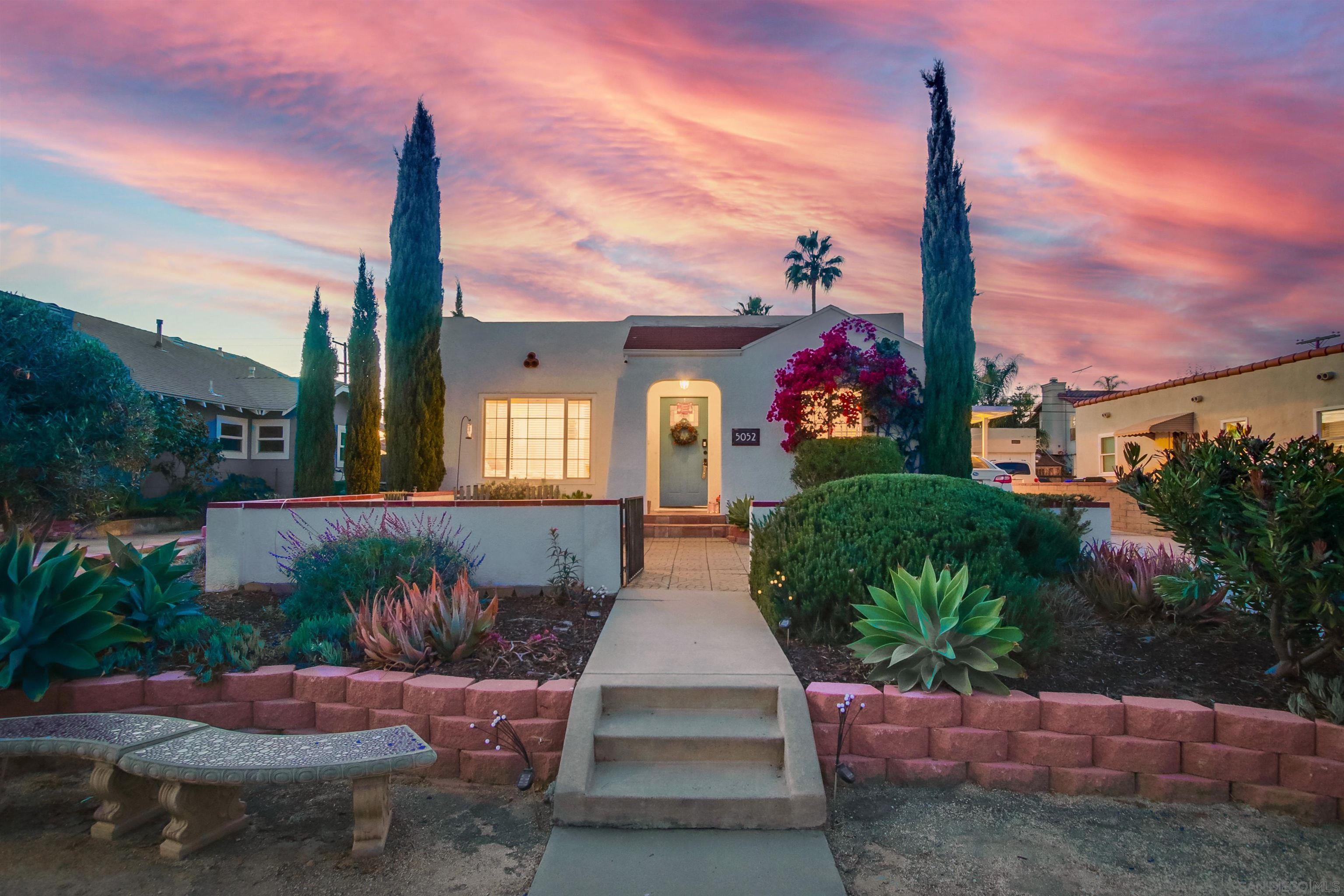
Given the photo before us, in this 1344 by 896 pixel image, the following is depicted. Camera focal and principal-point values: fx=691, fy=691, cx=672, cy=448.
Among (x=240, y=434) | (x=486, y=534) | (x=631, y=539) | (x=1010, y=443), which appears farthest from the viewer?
(x=1010, y=443)

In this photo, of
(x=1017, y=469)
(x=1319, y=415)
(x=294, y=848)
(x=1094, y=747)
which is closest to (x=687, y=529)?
(x=1094, y=747)

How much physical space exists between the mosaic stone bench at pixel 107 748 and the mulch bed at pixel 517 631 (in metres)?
1.18

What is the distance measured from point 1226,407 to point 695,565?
50.5 ft

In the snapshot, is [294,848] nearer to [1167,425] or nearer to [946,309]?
[946,309]

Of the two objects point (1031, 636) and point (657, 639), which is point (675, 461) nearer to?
point (657, 639)

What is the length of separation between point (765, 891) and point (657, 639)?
90.5 inches

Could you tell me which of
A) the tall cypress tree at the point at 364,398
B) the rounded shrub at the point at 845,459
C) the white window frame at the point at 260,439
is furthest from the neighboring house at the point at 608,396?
the white window frame at the point at 260,439

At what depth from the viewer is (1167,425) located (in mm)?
17906

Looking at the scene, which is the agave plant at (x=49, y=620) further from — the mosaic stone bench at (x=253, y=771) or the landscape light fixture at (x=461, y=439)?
the landscape light fixture at (x=461, y=439)

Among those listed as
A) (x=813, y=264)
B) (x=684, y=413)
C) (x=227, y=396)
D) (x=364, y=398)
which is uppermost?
(x=813, y=264)

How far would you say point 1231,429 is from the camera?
3893 mm

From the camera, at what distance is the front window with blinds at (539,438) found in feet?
41.1

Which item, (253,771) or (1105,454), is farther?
(1105,454)

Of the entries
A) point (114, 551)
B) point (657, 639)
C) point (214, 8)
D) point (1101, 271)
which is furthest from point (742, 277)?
point (114, 551)
